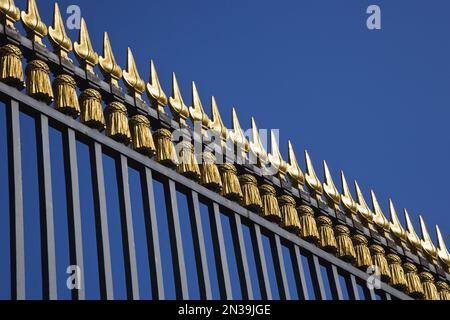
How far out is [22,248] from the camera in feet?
27.0

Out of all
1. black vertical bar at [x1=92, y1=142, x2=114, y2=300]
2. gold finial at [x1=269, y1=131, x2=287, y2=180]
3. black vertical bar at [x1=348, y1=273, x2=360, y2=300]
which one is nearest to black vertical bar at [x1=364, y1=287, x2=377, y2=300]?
black vertical bar at [x1=348, y1=273, x2=360, y2=300]

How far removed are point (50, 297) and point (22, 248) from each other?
1.08 feet

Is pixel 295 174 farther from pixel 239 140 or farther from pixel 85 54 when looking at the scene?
pixel 85 54

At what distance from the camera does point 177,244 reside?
30.5 feet

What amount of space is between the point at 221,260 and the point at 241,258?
227 millimetres

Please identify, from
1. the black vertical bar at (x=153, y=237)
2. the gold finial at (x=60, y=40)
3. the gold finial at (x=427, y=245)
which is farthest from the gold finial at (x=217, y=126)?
the gold finial at (x=427, y=245)

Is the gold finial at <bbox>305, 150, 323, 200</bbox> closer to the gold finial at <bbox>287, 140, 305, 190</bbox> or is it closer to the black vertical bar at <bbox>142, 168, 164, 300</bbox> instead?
the gold finial at <bbox>287, 140, 305, 190</bbox>

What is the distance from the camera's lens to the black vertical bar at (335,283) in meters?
10.5

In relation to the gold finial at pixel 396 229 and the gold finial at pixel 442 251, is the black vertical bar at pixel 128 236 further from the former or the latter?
the gold finial at pixel 442 251

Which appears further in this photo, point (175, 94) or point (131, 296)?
point (175, 94)

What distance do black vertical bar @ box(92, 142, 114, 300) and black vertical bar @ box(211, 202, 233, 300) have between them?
988mm

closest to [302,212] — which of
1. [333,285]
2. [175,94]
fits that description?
[333,285]

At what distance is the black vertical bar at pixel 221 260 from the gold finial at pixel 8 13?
193 centimetres

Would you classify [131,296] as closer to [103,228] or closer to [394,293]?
[103,228]
